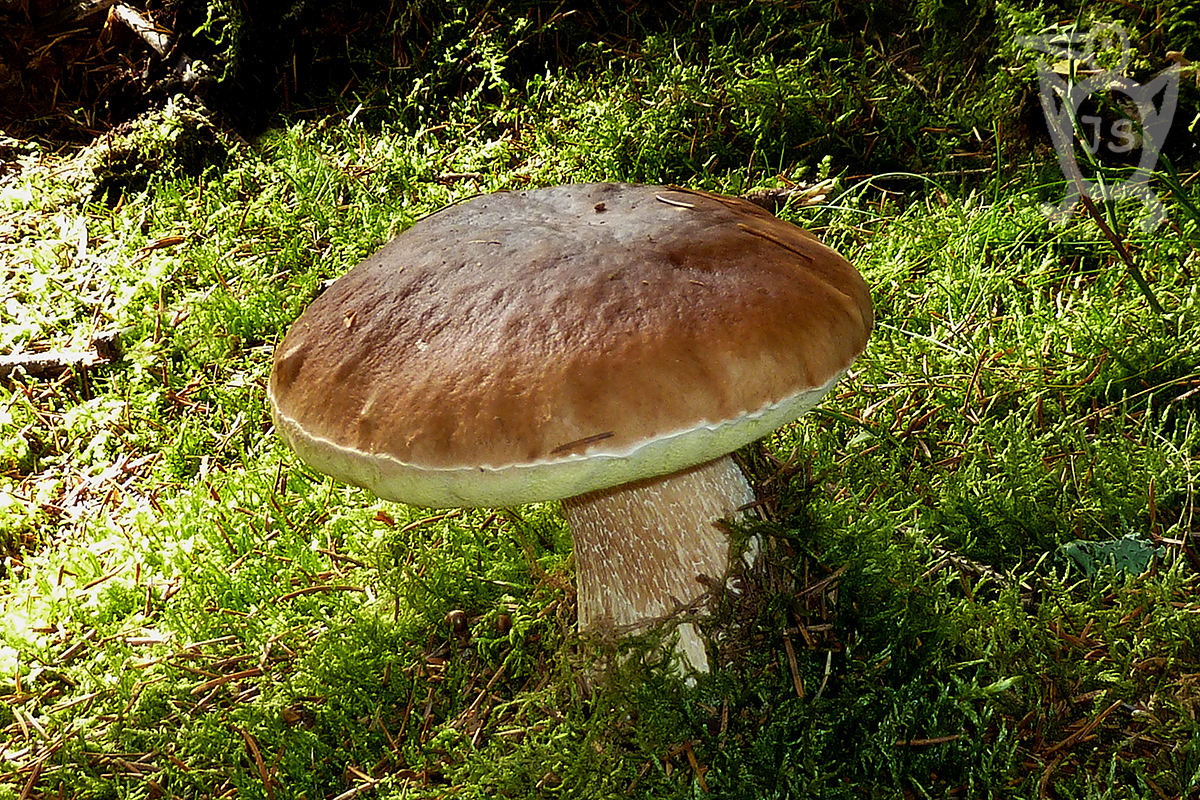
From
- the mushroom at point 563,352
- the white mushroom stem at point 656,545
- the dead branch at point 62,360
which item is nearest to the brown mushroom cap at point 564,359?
the mushroom at point 563,352

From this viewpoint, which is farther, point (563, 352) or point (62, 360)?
point (62, 360)

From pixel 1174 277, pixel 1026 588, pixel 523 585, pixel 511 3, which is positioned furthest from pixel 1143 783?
pixel 511 3

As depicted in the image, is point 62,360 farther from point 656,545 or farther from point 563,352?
point 563,352

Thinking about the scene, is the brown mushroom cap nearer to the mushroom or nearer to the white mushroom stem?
the mushroom

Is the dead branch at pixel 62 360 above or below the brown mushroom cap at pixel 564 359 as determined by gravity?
below

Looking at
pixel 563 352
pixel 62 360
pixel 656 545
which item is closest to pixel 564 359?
pixel 563 352

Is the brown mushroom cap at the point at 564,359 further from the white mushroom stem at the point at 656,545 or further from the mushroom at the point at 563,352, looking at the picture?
the white mushroom stem at the point at 656,545
